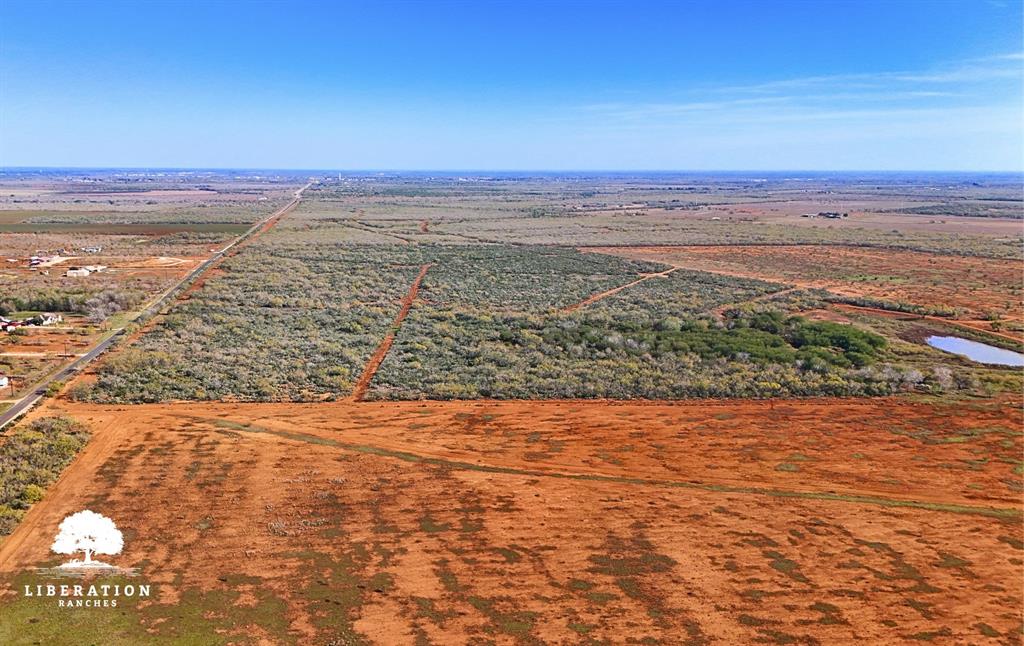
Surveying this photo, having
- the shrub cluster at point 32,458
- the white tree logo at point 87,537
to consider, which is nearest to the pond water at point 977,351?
the white tree logo at point 87,537

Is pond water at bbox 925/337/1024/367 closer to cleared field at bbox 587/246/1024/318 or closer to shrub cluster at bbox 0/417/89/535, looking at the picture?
cleared field at bbox 587/246/1024/318

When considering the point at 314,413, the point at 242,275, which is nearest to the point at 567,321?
the point at 314,413

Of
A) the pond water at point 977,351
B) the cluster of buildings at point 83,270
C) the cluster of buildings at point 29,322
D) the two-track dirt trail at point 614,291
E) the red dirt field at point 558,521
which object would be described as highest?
the cluster of buildings at point 83,270

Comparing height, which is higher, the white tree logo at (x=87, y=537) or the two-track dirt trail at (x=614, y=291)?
the two-track dirt trail at (x=614, y=291)

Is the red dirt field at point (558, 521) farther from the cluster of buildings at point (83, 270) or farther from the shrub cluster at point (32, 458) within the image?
the cluster of buildings at point (83, 270)

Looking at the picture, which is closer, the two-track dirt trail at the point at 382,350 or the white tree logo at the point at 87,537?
the white tree logo at the point at 87,537

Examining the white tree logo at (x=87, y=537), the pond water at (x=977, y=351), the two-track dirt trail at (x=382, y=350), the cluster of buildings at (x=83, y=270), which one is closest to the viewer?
the white tree logo at (x=87, y=537)

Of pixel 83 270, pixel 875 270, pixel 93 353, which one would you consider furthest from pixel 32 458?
pixel 875 270
